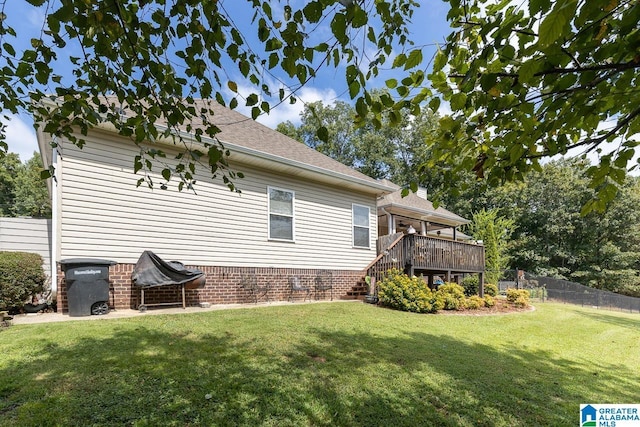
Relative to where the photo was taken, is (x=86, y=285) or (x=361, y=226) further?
(x=361, y=226)

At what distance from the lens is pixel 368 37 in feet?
6.62

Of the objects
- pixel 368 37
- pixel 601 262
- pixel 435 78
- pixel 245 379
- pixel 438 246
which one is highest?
pixel 368 37

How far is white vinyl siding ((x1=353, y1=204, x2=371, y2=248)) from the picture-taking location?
12.2 meters

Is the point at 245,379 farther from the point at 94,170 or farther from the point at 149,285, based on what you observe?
the point at 94,170

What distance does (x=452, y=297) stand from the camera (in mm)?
9742

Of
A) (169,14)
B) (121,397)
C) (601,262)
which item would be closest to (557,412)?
(121,397)

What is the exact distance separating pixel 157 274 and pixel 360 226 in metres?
7.22

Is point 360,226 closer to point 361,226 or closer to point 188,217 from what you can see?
point 361,226

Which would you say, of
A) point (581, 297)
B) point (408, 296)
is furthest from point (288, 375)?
point (581, 297)

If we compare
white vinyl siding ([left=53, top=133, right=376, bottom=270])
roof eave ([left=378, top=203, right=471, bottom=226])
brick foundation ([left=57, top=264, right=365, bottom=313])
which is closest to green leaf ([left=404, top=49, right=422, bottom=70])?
white vinyl siding ([left=53, top=133, right=376, bottom=270])

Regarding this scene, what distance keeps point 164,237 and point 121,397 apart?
5.69 metres

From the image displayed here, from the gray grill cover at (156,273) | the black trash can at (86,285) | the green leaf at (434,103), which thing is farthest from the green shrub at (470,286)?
the green leaf at (434,103)

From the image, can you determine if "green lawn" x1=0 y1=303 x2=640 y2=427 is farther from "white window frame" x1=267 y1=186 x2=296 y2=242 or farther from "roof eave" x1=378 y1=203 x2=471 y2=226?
"roof eave" x1=378 y1=203 x2=471 y2=226

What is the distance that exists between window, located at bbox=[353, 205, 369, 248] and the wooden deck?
1.04 m
